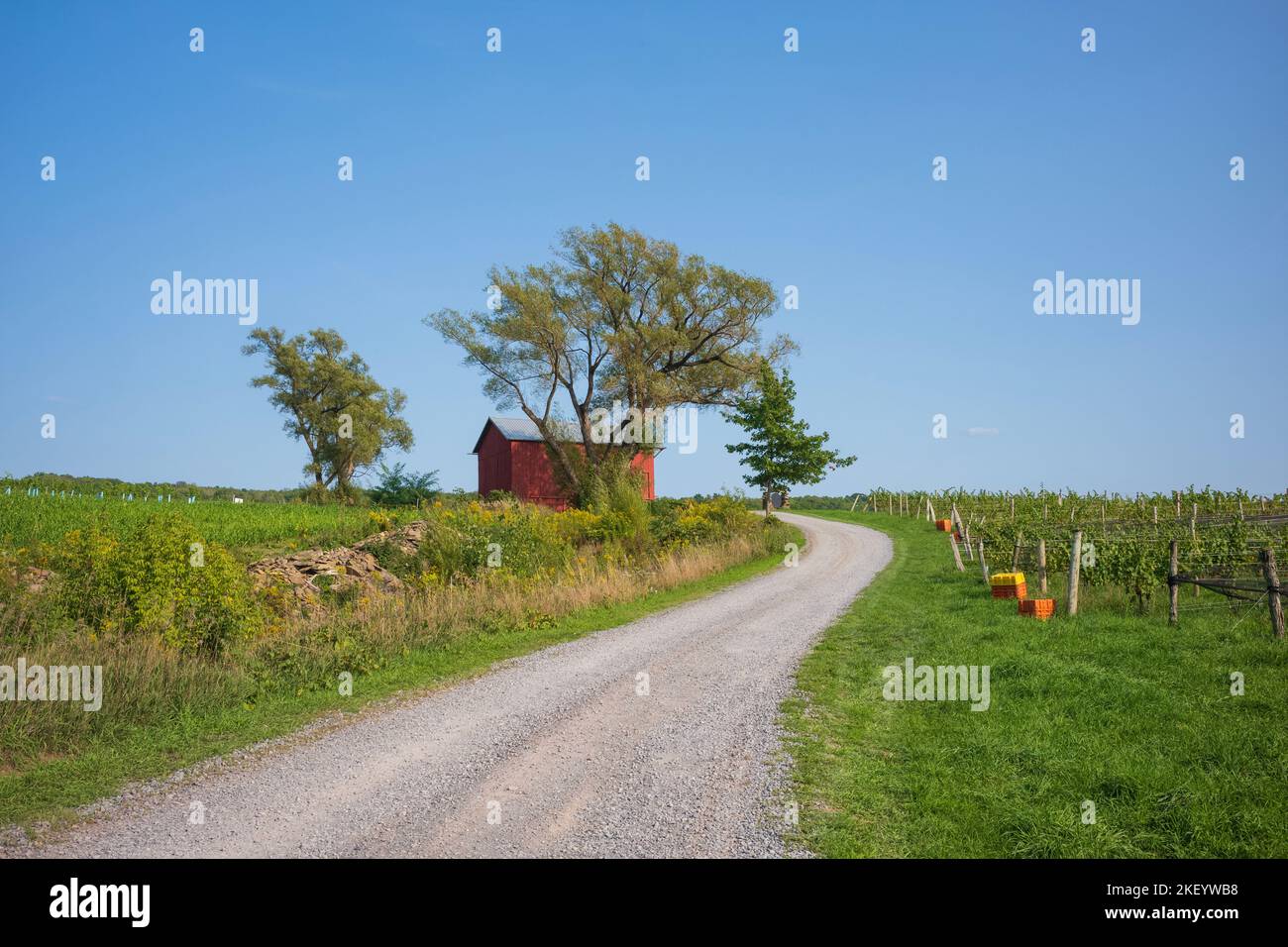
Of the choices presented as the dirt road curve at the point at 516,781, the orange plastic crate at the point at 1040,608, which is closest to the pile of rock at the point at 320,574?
the dirt road curve at the point at 516,781

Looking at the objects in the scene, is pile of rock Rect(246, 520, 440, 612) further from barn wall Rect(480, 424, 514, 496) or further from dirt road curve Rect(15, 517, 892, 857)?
barn wall Rect(480, 424, 514, 496)

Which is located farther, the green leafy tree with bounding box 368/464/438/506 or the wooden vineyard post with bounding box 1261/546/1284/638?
the green leafy tree with bounding box 368/464/438/506

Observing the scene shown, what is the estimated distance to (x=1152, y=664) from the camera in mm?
11445

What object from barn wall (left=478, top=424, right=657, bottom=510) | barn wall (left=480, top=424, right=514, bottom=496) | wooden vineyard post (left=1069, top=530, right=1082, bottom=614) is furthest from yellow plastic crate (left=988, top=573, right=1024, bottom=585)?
barn wall (left=480, top=424, right=514, bottom=496)

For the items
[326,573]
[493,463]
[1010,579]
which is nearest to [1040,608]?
[1010,579]

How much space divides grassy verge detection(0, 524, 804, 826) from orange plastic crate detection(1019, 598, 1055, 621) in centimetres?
944

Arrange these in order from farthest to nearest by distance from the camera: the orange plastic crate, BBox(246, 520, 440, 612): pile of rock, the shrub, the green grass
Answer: BBox(246, 520, 440, 612): pile of rock, the orange plastic crate, the shrub, the green grass

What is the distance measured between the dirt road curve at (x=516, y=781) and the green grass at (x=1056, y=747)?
758 millimetres

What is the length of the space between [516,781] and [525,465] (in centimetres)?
4284

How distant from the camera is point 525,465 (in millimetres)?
49406

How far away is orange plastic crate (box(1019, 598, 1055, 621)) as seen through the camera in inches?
619
